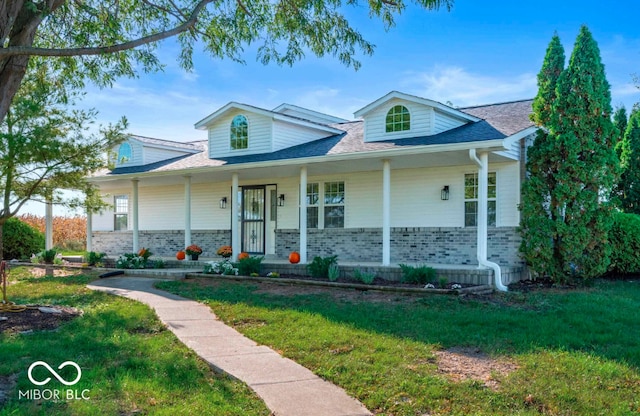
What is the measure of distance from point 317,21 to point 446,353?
22.3ft

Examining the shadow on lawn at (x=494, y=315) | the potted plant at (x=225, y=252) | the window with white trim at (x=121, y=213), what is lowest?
the shadow on lawn at (x=494, y=315)

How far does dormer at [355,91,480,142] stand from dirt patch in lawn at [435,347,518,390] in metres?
7.61

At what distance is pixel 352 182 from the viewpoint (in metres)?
14.6

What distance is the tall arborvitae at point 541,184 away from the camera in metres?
11.3

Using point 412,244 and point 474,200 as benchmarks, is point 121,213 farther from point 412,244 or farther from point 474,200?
point 474,200

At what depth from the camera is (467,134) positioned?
11578 millimetres

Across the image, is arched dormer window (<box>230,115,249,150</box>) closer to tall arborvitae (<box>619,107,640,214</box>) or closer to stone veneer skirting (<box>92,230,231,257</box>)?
stone veneer skirting (<box>92,230,231,257</box>)

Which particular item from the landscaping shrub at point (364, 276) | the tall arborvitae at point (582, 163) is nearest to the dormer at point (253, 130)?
the landscaping shrub at point (364, 276)

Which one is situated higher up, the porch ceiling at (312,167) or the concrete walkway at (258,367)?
the porch ceiling at (312,167)

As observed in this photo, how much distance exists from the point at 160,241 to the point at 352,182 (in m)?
7.74

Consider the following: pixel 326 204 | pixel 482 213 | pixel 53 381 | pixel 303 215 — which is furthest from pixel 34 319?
pixel 326 204

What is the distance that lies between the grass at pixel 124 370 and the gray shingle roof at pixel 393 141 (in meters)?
6.53

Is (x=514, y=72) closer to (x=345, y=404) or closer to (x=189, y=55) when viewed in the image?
(x=189, y=55)

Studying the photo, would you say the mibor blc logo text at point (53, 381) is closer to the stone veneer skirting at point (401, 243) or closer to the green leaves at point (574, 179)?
the green leaves at point (574, 179)
